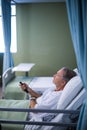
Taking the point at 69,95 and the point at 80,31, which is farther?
the point at 69,95

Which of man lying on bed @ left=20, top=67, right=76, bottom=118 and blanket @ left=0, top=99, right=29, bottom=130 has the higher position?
man lying on bed @ left=20, top=67, right=76, bottom=118

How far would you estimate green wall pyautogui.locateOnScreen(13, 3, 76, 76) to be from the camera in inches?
198

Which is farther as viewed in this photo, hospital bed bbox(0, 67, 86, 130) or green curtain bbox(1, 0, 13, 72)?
green curtain bbox(1, 0, 13, 72)

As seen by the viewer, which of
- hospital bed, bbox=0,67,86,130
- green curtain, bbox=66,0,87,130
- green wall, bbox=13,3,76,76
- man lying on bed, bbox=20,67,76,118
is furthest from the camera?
green wall, bbox=13,3,76,76

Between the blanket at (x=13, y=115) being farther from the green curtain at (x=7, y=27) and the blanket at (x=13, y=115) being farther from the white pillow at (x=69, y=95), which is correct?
the green curtain at (x=7, y=27)

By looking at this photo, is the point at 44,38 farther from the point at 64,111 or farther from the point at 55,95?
the point at 64,111

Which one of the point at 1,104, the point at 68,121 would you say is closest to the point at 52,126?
the point at 68,121

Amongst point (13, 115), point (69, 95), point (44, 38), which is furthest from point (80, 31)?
point (44, 38)

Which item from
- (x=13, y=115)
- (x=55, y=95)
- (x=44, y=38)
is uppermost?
(x=44, y=38)

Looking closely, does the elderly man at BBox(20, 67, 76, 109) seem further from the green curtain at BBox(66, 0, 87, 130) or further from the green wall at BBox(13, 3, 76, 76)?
the green wall at BBox(13, 3, 76, 76)

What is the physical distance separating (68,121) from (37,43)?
339 cm

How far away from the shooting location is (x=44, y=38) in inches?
202

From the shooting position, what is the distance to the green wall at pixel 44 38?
16.5ft

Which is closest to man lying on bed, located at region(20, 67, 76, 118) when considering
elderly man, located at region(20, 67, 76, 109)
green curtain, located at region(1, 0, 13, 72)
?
elderly man, located at region(20, 67, 76, 109)
